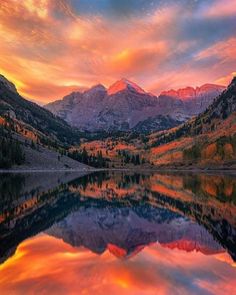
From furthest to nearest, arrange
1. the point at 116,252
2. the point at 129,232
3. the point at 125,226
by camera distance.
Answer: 1. the point at 125,226
2. the point at 129,232
3. the point at 116,252

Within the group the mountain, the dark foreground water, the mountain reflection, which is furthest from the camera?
the mountain reflection

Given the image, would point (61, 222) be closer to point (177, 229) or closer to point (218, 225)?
point (177, 229)

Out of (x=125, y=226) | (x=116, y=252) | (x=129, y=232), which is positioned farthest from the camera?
(x=125, y=226)

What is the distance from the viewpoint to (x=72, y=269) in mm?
22312

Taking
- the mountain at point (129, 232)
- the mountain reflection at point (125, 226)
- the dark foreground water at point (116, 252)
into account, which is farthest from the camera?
the mountain reflection at point (125, 226)

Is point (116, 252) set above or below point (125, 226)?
below

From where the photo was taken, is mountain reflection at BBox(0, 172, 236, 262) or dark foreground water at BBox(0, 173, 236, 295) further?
mountain reflection at BBox(0, 172, 236, 262)

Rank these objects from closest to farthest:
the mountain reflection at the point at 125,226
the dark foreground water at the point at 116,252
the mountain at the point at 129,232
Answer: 1. the dark foreground water at the point at 116,252
2. the mountain at the point at 129,232
3. the mountain reflection at the point at 125,226

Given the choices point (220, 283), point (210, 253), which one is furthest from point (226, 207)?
point (220, 283)

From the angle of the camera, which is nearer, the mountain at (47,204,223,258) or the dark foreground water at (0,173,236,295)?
the dark foreground water at (0,173,236,295)

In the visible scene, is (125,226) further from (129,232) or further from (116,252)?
(116,252)

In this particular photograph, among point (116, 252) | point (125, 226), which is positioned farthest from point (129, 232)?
point (116, 252)

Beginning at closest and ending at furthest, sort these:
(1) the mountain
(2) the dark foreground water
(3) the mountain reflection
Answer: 1. (2) the dark foreground water
2. (1) the mountain
3. (3) the mountain reflection

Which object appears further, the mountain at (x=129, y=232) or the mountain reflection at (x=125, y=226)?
the mountain reflection at (x=125, y=226)
